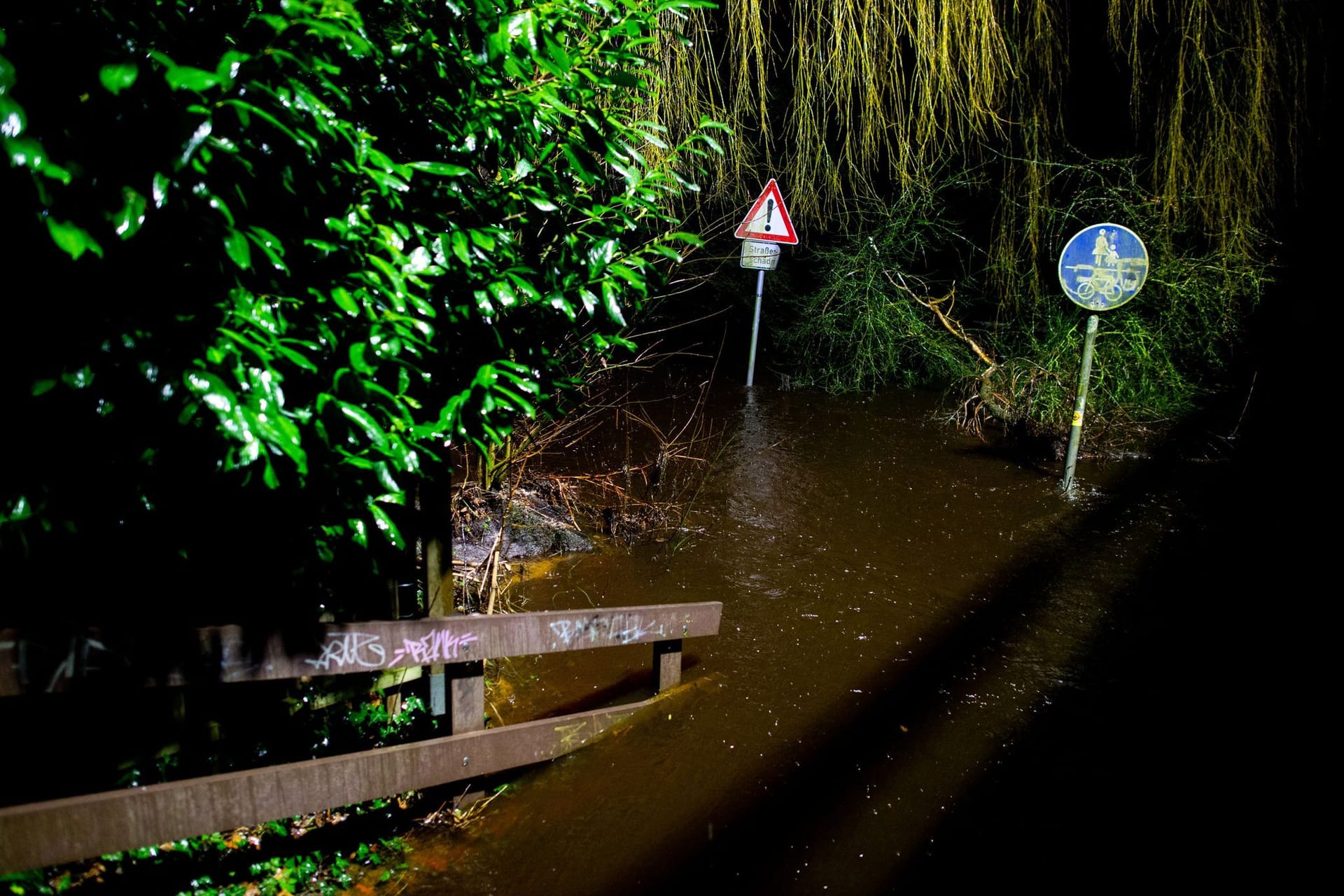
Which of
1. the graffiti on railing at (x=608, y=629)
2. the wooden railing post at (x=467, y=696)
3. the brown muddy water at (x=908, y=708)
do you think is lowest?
the brown muddy water at (x=908, y=708)

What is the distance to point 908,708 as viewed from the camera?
156 inches

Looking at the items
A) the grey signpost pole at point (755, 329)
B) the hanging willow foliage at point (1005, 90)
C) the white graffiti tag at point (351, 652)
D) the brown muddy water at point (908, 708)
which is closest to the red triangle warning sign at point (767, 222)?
the hanging willow foliage at point (1005, 90)

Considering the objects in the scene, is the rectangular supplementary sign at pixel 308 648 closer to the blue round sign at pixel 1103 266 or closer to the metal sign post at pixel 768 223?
the blue round sign at pixel 1103 266

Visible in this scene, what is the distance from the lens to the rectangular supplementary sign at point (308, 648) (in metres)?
2.14

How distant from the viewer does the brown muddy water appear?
9.82 ft

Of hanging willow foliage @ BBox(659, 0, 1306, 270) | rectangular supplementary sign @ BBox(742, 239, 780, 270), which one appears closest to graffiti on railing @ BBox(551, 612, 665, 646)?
hanging willow foliage @ BBox(659, 0, 1306, 270)

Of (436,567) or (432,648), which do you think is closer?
(432,648)

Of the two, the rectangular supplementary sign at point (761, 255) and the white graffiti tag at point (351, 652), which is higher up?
the rectangular supplementary sign at point (761, 255)

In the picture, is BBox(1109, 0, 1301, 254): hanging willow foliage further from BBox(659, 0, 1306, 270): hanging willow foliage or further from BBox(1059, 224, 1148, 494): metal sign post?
BBox(1059, 224, 1148, 494): metal sign post

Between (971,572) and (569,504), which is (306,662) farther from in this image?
(971,572)

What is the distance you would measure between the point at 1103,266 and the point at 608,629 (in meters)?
5.51

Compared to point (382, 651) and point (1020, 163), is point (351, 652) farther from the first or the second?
point (1020, 163)

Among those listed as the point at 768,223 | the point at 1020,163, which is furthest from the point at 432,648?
the point at 1020,163

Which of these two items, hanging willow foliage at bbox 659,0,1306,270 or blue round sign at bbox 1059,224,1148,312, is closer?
hanging willow foliage at bbox 659,0,1306,270
